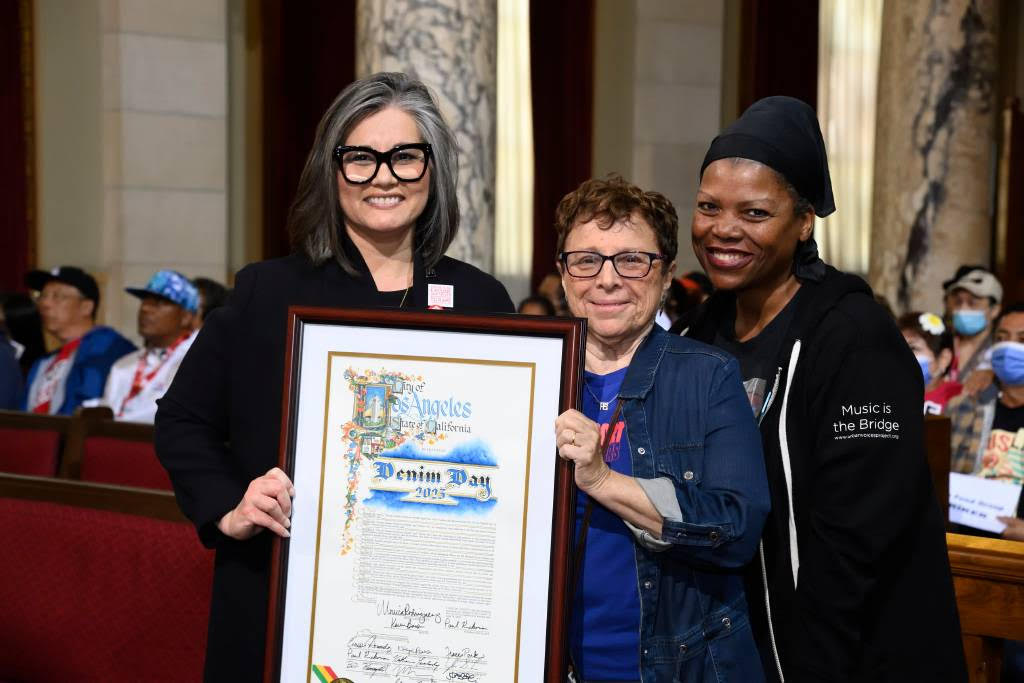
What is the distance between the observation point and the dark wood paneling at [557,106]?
428 inches

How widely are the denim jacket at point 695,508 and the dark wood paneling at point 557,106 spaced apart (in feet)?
29.7

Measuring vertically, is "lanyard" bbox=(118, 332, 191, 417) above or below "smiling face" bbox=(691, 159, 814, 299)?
below

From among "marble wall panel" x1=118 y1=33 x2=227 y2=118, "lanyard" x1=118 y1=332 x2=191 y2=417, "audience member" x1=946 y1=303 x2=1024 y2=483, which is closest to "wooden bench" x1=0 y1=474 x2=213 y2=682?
"audience member" x1=946 y1=303 x2=1024 y2=483

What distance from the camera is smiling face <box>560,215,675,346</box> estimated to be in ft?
6.19

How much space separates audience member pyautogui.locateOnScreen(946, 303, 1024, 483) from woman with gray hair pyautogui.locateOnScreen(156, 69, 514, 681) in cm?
285

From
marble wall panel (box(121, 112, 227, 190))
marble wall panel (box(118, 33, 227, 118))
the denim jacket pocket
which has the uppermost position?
marble wall panel (box(118, 33, 227, 118))

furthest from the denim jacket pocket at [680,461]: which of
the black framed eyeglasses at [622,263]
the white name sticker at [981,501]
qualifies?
the white name sticker at [981,501]

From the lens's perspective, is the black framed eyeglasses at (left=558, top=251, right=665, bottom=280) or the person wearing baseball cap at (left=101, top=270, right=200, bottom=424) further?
the person wearing baseball cap at (left=101, top=270, right=200, bottom=424)

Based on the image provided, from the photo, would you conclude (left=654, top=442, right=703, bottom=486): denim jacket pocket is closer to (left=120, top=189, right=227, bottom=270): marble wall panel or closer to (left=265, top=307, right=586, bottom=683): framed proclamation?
(left=265, top=307, right=586, bottom=683): framed proclamation

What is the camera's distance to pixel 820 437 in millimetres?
1903

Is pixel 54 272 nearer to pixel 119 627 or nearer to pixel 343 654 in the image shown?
pixel 119 627

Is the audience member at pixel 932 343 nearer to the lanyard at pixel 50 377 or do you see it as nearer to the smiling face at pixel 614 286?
the smiling face at pixel 614 286

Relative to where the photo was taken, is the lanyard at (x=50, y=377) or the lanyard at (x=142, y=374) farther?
the lanyard at (x=50, y=377)

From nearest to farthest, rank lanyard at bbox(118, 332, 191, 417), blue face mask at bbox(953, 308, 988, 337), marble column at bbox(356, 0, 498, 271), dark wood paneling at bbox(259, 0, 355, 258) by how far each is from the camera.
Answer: marble column at bbox(356, 0, 498, 271)
lanyard at bbox(118, 332, 191, 417)
blue face mask at bbox(953, 308, 988, 337)
dark wood paneling at bbox(259, 0, 355, 258)
